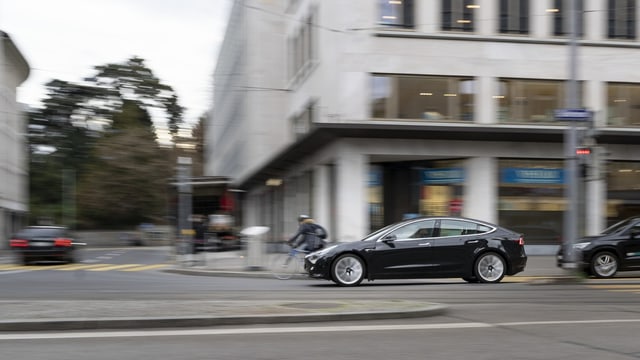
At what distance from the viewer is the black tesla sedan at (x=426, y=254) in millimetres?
15086

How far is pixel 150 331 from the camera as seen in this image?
8.30 metres

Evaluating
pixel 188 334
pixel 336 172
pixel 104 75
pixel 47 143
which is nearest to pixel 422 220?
pixel 188 334

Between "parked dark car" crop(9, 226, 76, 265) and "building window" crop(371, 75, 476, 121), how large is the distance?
41.6 feet

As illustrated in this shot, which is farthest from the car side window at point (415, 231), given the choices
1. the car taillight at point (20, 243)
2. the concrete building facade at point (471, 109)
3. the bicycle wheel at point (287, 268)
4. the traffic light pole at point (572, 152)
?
the car taillight at point (20, 243)

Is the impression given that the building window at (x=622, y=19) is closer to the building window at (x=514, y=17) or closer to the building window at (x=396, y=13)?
the building window at (x=514, y=17)

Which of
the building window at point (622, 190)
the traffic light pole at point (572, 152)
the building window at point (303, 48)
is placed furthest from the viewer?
the building window at point (303, 48)

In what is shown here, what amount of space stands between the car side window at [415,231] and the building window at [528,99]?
12.4 meters

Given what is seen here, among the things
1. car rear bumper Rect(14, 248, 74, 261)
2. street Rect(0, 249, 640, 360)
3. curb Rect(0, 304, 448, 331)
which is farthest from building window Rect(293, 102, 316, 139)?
curb Rect(0, 304, 448, 331)

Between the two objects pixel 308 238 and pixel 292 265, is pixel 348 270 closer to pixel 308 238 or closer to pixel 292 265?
pixel 308 238

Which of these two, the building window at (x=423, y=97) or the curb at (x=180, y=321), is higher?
the building window at (x=423, y=97)

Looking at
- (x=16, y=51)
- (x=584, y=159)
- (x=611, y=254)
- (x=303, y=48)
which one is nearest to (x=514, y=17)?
(x=303, y=48)

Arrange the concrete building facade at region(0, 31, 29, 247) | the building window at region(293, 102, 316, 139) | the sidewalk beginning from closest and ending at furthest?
the sidewalk, the building window at region(293, 102, 316, 139), the concrete building facade at region(0, 31, 29, 247)

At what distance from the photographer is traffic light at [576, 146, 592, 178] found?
16828mm

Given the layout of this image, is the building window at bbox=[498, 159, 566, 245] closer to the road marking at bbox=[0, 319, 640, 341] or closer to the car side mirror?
the car side mirror
